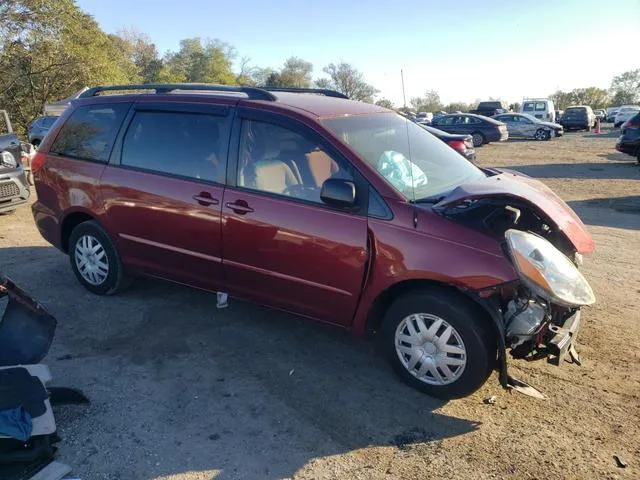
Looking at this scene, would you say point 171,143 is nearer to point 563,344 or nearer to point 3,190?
point 563,344

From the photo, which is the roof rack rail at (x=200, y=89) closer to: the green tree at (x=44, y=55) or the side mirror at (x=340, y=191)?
the side mirror at (x=340, y=191)

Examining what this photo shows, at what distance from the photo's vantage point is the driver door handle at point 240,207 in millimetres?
3746

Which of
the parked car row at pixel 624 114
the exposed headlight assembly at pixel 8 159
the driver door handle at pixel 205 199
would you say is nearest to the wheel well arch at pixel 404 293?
the driver door handle at pixel 205 199

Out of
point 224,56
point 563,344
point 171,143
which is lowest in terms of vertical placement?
point 563,344

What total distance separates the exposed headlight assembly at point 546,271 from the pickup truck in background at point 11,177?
7.57 metres

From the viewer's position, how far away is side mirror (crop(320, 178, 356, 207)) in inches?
130

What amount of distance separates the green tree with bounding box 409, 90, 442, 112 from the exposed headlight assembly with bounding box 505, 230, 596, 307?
8423 centimetres

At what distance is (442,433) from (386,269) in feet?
3.44

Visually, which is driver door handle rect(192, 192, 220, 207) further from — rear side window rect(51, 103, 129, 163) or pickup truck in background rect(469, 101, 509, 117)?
pickup truck in background rect(469, 101, 509, 117)

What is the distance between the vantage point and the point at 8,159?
25.8ft

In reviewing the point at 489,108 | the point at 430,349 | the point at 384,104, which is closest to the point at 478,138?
the point at 384,104

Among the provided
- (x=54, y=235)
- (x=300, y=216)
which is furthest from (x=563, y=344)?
(x=54, y=235)

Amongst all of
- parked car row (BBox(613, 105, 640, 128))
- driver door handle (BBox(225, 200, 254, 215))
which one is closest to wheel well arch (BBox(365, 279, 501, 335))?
driver door handle (BBox(225, 200, 254, 215))

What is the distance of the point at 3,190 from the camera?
7707mm
